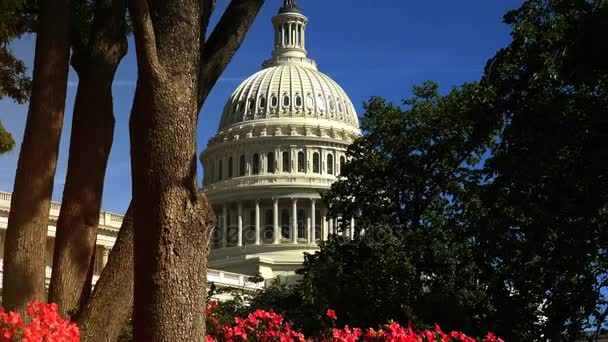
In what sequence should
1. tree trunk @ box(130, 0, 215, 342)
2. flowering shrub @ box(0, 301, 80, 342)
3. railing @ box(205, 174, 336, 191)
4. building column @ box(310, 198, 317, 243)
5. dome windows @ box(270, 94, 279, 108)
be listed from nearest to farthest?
tree trunk @ box(130, 0, 215, 342)
flowering shrub @ box(0, 301, 80, 342)
building column @ box(310, 198, 317, 243)
railing @ box(205, 174, 336, 191)
dome windows @ box(270, 94, 279, 108)

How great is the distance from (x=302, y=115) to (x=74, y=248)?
10971 cm

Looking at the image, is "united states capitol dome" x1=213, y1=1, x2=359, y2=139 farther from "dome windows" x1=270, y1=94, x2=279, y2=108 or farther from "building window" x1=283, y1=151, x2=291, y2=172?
"building window" x1=283, y1=151, x2=291, y2=172

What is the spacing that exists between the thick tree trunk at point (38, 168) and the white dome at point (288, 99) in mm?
107290

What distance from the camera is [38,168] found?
1195 centimetres

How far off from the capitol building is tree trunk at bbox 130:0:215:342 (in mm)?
93009

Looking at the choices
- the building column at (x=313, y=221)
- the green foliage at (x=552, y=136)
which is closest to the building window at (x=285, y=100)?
the building column at (x=313, y=221)

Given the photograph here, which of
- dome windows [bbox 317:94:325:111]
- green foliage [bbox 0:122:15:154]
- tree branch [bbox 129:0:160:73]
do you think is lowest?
tree branch [bbox 129:0:160:73]

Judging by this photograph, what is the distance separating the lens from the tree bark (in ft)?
38.9

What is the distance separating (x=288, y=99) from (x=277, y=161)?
10.4 metres

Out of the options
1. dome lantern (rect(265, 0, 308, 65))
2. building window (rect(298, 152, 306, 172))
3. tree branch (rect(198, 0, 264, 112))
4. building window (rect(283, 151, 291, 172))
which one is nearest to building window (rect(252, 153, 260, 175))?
building window (rect(283, 151, 291, 172))

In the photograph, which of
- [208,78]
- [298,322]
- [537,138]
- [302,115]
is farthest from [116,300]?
[302,115]

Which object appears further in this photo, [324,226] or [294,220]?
[324,226]

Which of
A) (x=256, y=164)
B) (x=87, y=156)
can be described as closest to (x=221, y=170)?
(x=256, y=164)

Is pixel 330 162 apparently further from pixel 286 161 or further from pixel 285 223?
pixel 285 223
